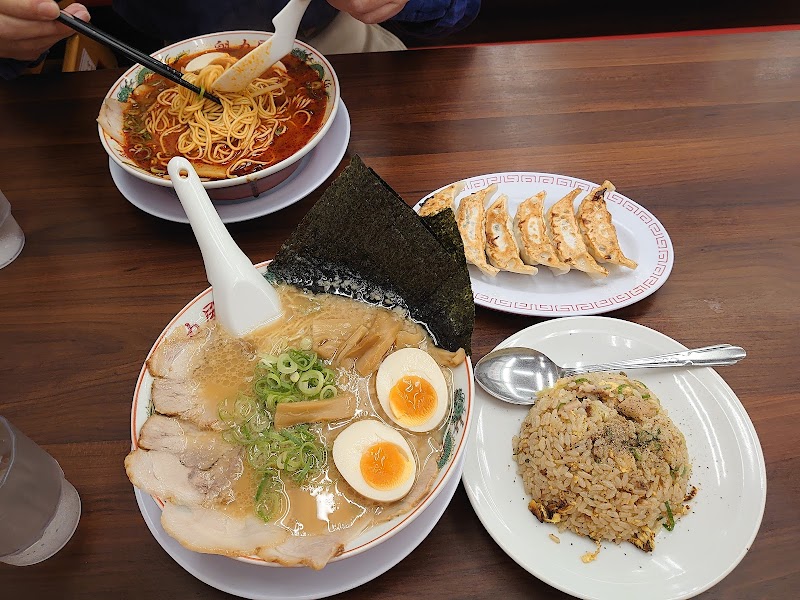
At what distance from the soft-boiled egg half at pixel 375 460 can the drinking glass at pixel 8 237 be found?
120 centimetres

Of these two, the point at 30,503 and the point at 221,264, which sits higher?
the point at 221,264

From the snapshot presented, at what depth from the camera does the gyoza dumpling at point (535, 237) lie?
1.70 meters

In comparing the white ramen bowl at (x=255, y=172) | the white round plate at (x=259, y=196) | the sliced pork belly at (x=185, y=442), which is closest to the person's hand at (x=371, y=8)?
the white ramen bowl at (x=255, y=172)

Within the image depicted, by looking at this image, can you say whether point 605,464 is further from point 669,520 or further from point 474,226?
point 474,226

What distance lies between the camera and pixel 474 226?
178 centimetres

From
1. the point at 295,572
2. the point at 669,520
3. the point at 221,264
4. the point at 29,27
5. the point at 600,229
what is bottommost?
the point at 295,572

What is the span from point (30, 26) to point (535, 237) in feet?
5.48

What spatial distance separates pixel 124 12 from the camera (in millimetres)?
2637

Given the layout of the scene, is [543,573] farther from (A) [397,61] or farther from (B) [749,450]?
(A) [397,61]

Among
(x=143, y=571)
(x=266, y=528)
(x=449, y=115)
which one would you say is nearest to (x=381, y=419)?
(x=266, y=528)

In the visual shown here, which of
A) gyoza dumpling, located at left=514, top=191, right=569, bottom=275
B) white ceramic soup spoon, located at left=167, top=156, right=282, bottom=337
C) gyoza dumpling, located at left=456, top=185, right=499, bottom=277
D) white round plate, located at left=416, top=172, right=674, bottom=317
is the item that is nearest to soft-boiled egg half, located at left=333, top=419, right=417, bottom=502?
white ceramic soup spoon, located at left=167, top=156, right=282, bottom=337

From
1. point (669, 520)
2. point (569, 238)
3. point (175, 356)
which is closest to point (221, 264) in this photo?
point (175, 356)

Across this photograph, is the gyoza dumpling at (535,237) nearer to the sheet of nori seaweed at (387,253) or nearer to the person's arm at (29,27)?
the sheet of nori seaweed at (387,253)

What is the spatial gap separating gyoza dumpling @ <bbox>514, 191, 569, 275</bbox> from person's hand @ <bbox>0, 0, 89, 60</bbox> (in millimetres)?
1464
